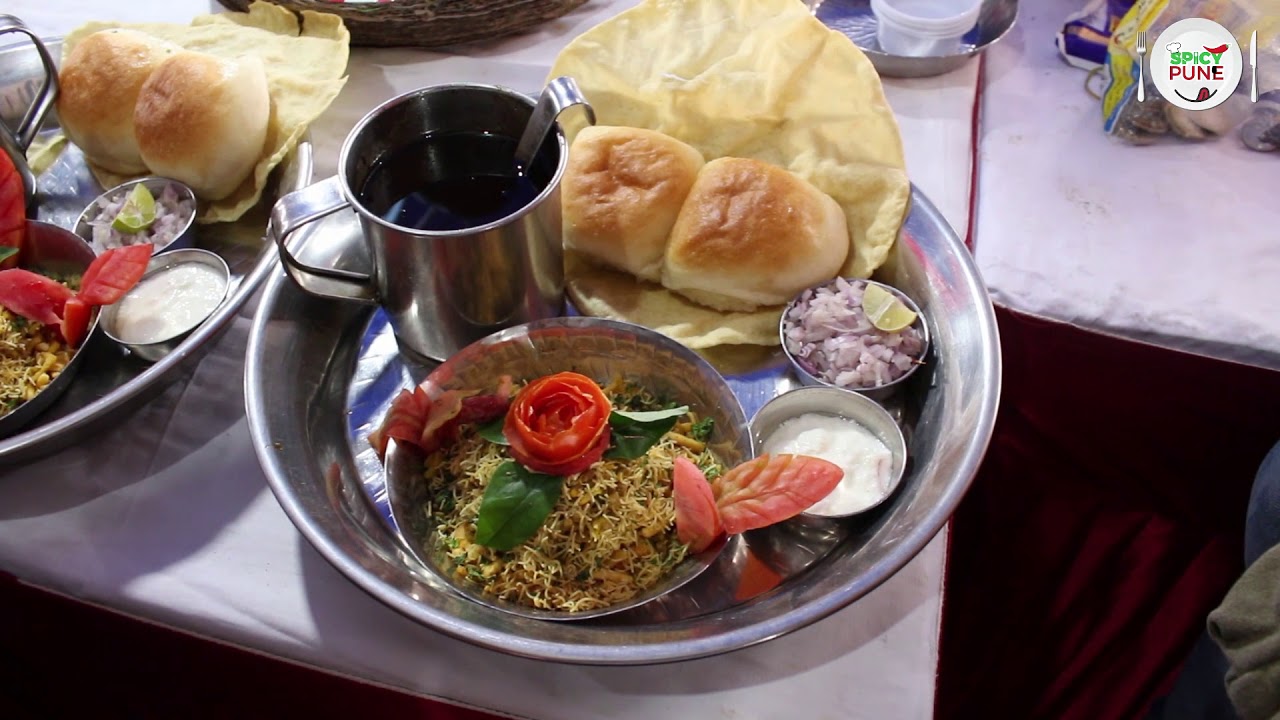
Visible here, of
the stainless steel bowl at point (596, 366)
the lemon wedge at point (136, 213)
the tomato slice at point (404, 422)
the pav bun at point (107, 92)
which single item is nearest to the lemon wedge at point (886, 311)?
the stainless steel bowl at point (596, 366)

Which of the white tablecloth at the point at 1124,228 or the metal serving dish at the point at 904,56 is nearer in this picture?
the white tablecloth at the point at 1124,228

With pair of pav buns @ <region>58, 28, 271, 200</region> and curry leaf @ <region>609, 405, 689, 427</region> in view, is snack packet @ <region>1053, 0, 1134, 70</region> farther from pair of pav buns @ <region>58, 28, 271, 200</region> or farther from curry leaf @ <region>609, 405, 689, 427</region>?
pair of pav buns @ <region>58, 28, 271, 200</region>

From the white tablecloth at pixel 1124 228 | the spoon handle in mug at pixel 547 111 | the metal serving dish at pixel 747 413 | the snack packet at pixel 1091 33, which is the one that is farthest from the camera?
the snack packet at pixel 1091 33

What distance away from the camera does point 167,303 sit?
1304 millimetres

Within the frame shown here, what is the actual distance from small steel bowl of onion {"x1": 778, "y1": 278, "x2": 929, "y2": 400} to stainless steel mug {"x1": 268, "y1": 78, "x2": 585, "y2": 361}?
1.37ft

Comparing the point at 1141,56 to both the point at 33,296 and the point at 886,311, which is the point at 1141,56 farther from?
the point at 33,296

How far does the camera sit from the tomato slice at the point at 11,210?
1.38 m

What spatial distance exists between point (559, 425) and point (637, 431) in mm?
113

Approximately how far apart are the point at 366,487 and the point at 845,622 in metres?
0.70

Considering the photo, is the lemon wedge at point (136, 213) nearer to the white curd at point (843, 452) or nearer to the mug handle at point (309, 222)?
the mug handle at point (309, 222)

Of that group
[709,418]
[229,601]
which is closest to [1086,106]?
[709,418]

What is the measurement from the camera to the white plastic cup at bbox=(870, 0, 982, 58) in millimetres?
1808

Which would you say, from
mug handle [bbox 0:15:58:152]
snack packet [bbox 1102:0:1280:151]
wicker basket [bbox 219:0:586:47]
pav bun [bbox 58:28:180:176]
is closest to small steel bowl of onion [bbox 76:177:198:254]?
pav bun [bbox 58:28:180:176]

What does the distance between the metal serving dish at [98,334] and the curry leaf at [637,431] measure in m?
0.63
